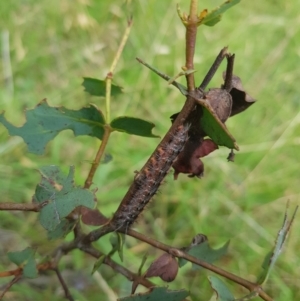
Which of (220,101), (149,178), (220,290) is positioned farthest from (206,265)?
(220,101)

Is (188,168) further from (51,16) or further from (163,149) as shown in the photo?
(51,16)

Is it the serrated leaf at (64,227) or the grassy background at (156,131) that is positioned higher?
the grassy background at (156,131)

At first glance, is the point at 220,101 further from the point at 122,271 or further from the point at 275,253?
the point at 122,271

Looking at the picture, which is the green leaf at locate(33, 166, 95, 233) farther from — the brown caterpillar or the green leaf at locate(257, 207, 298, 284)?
the green leaf at locate(257, 207, 298, 284)

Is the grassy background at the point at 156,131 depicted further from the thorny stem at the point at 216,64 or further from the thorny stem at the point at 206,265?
the thorny stem at the point at 216,64

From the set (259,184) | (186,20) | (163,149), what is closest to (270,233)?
(259,184)

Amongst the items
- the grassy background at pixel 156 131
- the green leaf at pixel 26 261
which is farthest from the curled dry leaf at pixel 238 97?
the grassy background at pixel 156 131
